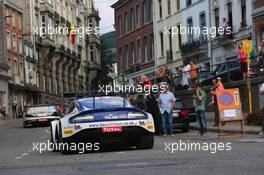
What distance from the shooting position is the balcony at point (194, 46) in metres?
51.8

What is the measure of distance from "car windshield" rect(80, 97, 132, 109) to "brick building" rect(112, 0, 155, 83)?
45.6 m

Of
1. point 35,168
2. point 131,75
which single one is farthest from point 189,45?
point 35,168

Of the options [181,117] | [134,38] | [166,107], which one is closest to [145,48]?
[134,38]

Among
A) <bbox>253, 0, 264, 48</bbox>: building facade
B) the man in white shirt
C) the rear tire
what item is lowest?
the rear tire

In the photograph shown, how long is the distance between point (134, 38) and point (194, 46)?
15.6 m

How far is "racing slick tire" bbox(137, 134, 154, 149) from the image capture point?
55.7 feet

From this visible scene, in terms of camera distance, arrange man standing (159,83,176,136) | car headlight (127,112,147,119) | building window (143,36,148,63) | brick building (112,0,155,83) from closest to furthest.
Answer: car headlight (127,112,147,119) → man standing (159,83,176,136) → brick building (112,0,155,83) → building window (143,36,148,63)

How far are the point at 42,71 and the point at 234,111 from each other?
67.9 meters

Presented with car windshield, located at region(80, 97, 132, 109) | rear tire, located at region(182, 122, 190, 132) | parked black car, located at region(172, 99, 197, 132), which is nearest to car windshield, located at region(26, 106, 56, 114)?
rear tire, located at region(182, 122, 190, 132)

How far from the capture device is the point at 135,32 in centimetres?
6762

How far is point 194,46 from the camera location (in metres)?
53.0

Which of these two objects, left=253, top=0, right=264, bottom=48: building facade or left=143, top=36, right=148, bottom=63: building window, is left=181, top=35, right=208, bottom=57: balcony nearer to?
left=253, top=0, right=264, bottom=48: building facade

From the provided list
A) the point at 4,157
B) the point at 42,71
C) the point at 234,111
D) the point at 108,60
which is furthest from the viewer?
the point at 108,60

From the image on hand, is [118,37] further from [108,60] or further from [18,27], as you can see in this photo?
[108,60]
